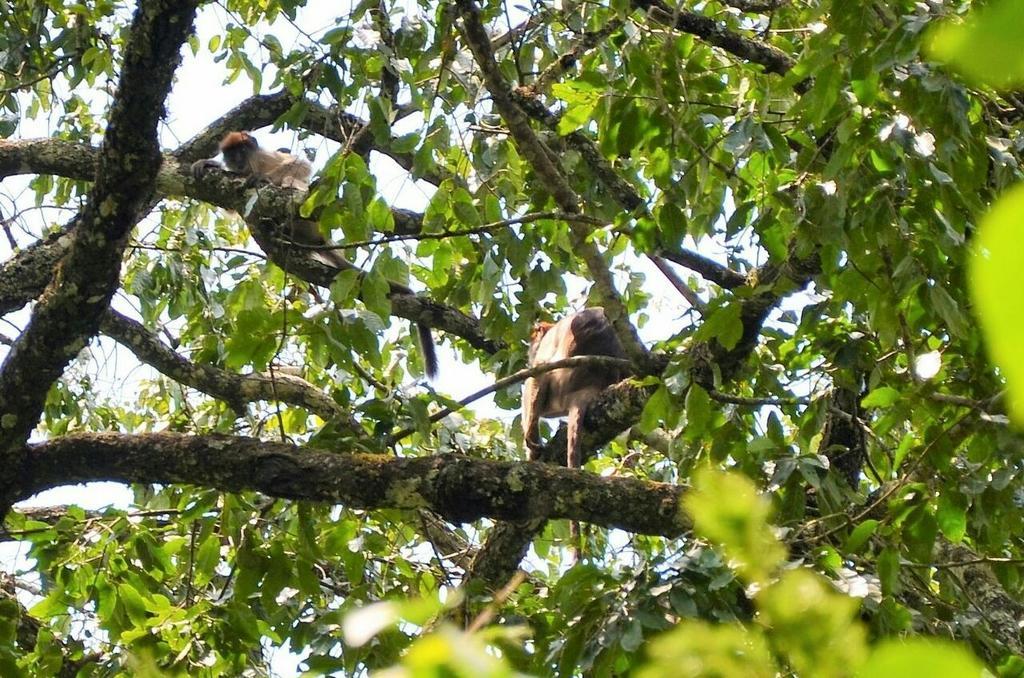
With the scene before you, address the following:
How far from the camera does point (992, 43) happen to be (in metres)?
0.31

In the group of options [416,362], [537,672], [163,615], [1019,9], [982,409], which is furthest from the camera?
[416,362]

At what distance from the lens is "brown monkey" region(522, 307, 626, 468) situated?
5078mm

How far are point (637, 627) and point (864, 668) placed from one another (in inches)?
69.5

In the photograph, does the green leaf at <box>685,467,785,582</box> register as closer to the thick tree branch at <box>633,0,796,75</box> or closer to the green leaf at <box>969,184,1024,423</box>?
the green leaf at <box>969,184,1024,423</box>

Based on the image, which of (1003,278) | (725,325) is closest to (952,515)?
(725,325)

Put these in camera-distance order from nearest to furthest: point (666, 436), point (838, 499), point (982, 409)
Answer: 1. point (982, 409)
2. point (838, 499)
3. point (666, 436)

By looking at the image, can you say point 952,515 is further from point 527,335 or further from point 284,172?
point 284,172

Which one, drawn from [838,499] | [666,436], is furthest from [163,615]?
[666,436]

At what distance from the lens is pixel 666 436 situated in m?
4.54

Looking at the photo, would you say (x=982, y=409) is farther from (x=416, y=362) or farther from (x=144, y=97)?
(x=416, y=362)

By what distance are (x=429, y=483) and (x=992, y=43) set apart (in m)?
2.71

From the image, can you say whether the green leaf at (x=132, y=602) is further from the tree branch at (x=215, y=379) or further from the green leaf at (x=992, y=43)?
the green leaf at (x=992, y=43)

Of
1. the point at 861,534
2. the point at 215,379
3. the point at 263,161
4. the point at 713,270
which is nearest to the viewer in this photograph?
the point at 861,534

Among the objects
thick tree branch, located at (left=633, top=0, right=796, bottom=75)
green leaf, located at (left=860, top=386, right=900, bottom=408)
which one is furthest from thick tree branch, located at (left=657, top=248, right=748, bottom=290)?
green leaf, located at (left=860, top=386, right=900, bottom=408)
